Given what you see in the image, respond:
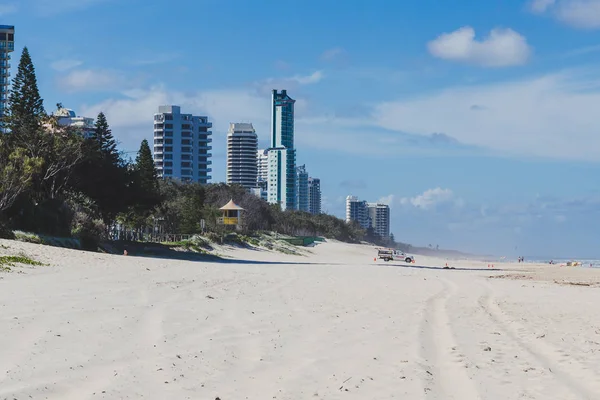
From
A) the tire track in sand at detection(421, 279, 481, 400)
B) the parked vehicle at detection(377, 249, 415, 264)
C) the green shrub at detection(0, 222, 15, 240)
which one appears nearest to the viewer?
the tire track in sand at detection(421, 279, 481, 400)

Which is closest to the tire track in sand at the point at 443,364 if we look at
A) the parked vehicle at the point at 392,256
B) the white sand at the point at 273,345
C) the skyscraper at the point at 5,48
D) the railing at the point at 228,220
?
the white sand at the point at 273,345

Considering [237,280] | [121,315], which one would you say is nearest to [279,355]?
[121,315]

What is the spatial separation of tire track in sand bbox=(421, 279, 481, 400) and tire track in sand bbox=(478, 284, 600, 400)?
927 millimetres

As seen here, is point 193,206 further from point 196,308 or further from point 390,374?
point 390,374

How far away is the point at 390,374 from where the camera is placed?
6980mm

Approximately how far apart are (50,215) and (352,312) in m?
22.1

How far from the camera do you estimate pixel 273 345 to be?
8.37 metres

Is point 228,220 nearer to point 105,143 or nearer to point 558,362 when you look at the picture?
point 105,143

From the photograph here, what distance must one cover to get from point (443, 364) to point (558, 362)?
1487 mm

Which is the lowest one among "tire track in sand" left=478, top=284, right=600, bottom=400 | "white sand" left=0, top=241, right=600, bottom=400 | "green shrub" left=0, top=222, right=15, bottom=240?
"tire track in sand" left=478, top=284, right=600, bottom=400

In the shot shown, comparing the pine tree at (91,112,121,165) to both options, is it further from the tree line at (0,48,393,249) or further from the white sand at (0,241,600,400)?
the white sand at (0,241,600,400)

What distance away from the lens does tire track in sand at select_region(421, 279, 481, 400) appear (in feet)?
20.6

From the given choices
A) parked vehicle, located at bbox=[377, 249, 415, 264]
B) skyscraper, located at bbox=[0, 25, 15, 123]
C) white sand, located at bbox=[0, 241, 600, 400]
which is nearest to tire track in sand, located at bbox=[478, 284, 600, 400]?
white sand, located at bbox=[0, 241, 600, 400]

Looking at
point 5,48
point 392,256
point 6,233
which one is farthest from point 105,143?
point 5,48
